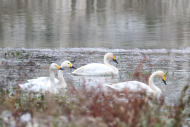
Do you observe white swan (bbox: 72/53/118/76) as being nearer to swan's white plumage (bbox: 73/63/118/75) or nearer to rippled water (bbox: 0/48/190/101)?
swan's white plumage (bbox: 73/63/118/75)

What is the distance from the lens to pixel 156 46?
1883 cm

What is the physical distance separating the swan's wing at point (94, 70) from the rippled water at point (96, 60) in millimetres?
162

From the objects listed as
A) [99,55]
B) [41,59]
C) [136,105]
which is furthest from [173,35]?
[136,105]

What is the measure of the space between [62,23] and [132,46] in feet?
35.8

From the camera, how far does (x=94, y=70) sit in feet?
43.3

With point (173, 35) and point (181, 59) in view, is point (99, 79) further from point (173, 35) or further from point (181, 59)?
point (173, 35)

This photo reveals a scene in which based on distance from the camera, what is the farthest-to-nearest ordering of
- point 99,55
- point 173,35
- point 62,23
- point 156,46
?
point 62,23 → point 173,35 → point 156,46 → point 99,55

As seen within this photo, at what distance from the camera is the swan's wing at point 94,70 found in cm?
1308

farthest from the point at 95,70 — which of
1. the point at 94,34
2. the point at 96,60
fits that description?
the point at 94,34

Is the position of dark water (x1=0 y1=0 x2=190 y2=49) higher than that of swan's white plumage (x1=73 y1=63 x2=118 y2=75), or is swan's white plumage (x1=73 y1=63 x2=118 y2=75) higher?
dark water (x1=0 y1=0 x2=190 y2=49)

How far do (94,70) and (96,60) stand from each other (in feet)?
8.23

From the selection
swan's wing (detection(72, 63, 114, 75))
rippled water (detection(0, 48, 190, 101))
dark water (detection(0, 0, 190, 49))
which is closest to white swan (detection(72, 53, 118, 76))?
swan's wing (detection(72, 63, 114, 75))

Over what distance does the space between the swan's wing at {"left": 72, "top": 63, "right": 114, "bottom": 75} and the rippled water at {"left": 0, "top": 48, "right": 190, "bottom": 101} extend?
16 centimetres

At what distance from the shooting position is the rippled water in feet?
39.4
